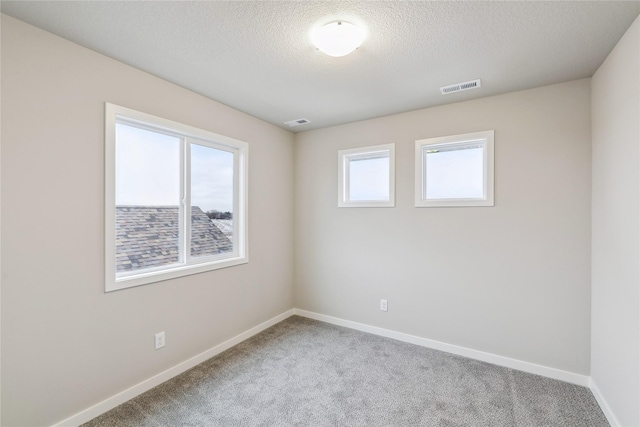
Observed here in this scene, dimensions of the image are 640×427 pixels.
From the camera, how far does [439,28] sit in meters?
1.74

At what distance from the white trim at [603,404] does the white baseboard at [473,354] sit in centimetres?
8

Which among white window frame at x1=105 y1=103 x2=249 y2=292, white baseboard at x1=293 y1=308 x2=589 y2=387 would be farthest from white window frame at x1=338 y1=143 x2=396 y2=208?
white baseboard at x1=293 y1=308 x2=589 y2=387

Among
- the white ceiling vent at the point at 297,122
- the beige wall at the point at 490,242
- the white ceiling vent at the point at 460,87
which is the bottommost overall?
the beige wall at the point at 490,242

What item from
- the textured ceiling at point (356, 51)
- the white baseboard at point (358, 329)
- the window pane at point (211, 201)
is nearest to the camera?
the textured ceiling at point (356, 51)

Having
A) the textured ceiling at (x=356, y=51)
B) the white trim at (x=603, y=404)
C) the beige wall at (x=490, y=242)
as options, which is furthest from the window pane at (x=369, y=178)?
the white trim at (x=603, y=404)

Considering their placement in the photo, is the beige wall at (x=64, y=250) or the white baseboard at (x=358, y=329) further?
the white baseboard at (x=358, y=329)

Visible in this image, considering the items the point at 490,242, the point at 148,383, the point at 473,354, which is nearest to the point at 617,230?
the point at 490,242

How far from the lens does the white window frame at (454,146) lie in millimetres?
2717

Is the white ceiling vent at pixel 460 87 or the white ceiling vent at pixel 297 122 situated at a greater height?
the white ceiling vent at pixel 297 122

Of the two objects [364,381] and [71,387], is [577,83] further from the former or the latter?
[71,387]

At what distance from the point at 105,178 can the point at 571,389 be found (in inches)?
154

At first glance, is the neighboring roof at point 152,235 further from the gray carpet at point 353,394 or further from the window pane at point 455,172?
the window pane at point 455,172

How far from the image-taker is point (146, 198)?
242 centimetres

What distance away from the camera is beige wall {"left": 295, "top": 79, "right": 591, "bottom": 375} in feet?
7.88
